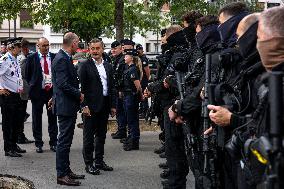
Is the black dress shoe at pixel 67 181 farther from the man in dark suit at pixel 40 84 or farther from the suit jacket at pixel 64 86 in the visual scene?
the man in dark suit at pixel 40 84

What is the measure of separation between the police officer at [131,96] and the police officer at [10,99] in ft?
6.45

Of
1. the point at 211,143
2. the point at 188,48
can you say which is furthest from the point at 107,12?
the point at 211,143

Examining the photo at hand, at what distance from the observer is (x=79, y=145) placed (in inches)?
385

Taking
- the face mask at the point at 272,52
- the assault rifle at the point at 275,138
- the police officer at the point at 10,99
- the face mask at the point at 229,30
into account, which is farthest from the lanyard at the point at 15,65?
the assault rifle at the point at 275,138

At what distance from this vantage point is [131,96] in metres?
9.55

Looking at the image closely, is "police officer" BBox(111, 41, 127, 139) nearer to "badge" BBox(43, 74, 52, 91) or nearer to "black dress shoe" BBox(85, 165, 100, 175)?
"badge" BBox(43, 74, 52, 91)

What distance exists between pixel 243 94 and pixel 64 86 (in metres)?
3.54

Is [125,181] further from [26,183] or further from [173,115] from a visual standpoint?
[173,115]

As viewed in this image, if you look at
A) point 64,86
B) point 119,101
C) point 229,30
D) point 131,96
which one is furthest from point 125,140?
point 229,30

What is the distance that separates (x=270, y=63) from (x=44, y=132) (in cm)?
897

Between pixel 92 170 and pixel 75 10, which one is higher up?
pixel 75 10

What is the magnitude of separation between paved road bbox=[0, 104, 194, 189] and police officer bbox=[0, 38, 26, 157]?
0.28 m

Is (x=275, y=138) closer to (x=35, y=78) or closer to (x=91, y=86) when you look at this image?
(x=91, y=86)

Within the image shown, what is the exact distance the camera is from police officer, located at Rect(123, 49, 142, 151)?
30.5 feet
